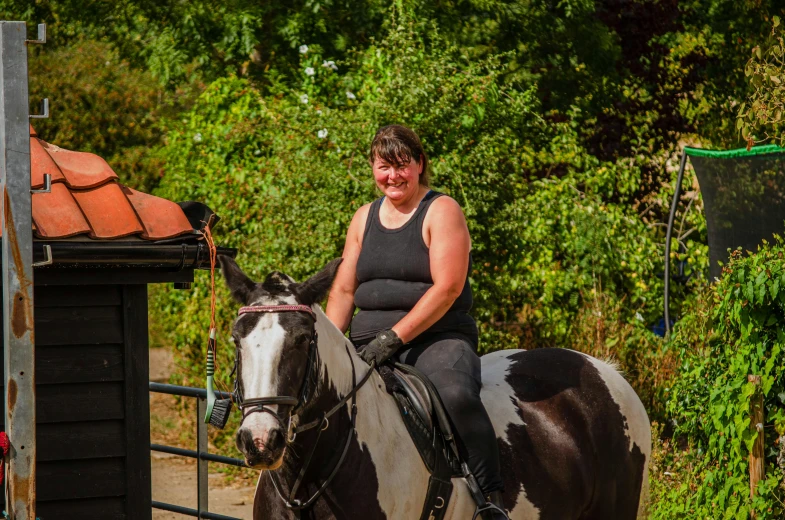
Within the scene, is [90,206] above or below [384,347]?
above

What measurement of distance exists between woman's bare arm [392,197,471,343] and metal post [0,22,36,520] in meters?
1.50

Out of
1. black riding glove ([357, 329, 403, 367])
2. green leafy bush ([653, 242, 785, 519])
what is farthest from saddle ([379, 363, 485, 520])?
green leafy bush ([653, 242, 785, 519])

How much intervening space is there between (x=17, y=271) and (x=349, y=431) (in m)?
1.35

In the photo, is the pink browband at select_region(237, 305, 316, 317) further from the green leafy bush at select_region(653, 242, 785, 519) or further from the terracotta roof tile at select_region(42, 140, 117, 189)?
the green leafy bush at select_region(653, 242, 785, 519)

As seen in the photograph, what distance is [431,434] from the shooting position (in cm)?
406

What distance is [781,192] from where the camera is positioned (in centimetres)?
655

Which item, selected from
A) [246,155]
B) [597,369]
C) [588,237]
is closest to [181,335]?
[246,155]

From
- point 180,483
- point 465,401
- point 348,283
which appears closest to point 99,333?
point 348,283

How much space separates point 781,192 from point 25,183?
5133mm

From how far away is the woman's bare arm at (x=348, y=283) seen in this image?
4426 millimetres

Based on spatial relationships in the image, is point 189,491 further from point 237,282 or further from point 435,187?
point 237,282

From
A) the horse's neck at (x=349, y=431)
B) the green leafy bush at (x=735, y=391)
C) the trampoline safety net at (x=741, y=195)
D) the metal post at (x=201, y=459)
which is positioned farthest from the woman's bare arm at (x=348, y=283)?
the trampoline safety net at (x=741, y=195)

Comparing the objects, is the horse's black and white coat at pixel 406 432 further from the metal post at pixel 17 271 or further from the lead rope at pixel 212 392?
the metal post at pixel 17 271

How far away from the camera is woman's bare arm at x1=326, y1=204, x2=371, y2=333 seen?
4426 millimetres
